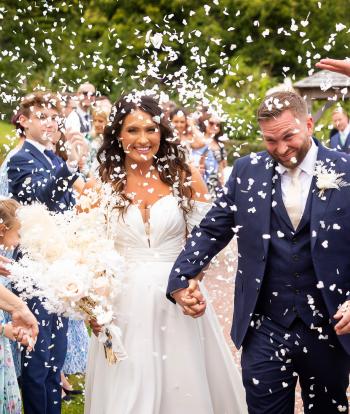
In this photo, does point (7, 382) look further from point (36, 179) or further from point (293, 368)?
point (293, 368)

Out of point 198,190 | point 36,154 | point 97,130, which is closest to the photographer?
point 198,190

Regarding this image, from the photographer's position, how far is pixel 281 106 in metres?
5.33

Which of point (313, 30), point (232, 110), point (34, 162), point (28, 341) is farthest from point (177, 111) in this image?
point (313, 30)

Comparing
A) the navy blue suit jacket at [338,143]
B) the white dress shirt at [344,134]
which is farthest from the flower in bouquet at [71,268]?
the white dress shirt at [344,134]

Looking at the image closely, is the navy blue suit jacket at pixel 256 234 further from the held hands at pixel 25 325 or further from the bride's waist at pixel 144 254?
the held hands at pixel 25 325

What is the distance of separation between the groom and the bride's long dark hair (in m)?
0.76

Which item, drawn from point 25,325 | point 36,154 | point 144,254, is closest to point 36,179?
point 36,154

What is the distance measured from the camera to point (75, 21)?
23.7 meters

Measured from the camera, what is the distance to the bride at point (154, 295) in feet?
19.7

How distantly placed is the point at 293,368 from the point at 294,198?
2.91ft

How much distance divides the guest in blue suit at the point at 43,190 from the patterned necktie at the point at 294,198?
5.59 feet

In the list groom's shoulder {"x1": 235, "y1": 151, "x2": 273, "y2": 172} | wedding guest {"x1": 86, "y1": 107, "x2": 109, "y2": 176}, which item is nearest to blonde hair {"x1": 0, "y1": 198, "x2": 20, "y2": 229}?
groom's shoulder {"x1": 235, "y1": 151, "x2": 273, "y2": 172}

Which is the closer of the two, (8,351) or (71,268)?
(71,268)

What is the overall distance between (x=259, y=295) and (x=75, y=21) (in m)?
19.0
